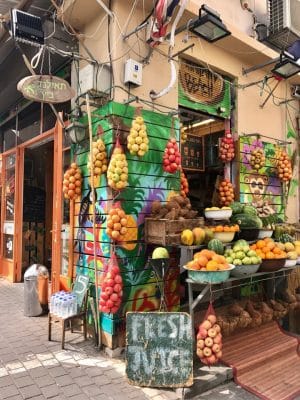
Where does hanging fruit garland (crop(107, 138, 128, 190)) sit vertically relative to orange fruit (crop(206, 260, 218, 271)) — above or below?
above

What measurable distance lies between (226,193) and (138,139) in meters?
2.53

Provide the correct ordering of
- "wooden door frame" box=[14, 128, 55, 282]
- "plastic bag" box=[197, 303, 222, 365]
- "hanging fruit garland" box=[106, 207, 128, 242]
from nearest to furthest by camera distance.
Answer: "plastic bag" box=[197, 303, 222, 365], "hanging fruit garland" box=[106, 207, 128, 242], "wooden door frame" box=[14, 128, 55, 282]

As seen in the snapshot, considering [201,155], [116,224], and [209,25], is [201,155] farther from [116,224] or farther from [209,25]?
[116,224]

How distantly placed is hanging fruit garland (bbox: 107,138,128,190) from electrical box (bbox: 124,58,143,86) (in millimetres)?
1151

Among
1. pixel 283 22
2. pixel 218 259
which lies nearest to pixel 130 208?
pixel 218 259

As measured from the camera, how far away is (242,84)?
6859mm

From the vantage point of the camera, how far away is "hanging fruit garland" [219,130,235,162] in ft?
21.1

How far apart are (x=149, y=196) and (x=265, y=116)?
3.88 meters

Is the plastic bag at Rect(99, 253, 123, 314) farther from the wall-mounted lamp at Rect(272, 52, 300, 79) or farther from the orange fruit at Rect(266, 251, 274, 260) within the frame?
the wall-mounted lamp at Rect(272, 52, 300, 79)

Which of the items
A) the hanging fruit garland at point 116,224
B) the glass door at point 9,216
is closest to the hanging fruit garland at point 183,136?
the hanging fruit garland at point 116,224

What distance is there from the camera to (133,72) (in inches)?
191

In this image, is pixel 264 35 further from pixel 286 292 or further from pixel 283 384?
pixel 283 384

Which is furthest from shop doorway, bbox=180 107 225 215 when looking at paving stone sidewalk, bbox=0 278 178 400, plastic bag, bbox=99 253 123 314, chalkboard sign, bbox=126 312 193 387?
paving stone sidewalk, bbox=0 278 178 400

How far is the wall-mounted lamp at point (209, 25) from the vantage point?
15.3 ft
